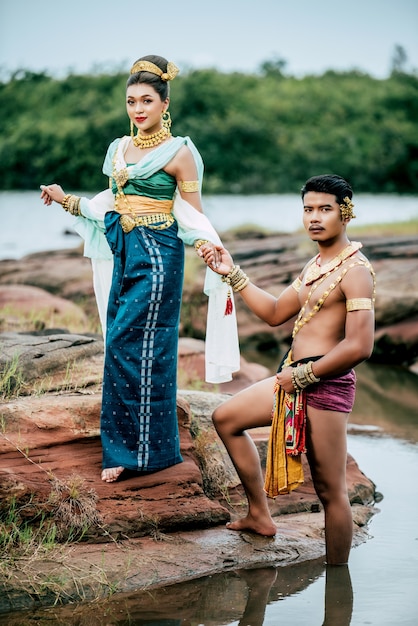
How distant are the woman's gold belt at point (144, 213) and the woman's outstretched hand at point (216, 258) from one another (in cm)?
29

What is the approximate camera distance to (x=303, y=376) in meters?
4.09

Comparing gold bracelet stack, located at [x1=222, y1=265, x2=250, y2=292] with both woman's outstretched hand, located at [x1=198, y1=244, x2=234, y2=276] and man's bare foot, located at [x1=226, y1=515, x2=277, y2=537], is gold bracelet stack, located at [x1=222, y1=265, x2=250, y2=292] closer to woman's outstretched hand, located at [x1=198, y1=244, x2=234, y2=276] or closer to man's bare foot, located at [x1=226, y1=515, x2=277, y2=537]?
woman's outstretched hand, located at [x1=198, y1=244, x2=234, y2=276]

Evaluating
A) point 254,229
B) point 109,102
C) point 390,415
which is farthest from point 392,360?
point 109,102

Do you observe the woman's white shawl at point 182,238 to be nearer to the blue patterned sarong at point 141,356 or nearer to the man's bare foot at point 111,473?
the blue patterned sarong at point 141,356

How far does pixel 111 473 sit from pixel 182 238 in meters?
1.12

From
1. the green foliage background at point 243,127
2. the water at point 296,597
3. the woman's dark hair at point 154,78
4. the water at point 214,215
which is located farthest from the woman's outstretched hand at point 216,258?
the green foliage background at point 243,127

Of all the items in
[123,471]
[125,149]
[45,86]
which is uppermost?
[45,86]

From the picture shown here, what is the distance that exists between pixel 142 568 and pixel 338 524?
2.83ft

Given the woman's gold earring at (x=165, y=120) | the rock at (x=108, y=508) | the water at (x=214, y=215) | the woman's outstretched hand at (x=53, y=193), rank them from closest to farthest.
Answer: the rock at (x=108, y=508) → the woman's gold earring at (x=165, y=120) → the woman's outstretched hand at (x=53, y=193) → the water at (x=214, y=215)

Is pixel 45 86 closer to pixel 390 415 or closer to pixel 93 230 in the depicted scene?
pixel 390 415

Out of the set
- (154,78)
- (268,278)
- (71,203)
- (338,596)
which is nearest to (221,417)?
(338,596)

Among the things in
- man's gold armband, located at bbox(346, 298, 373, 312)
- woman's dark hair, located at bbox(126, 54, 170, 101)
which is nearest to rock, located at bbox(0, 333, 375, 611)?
man's gold armband, located at bbox(346, 298, 373, 312)

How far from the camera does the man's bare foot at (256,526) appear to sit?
4.60 meters

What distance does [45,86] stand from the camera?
95.5 feet
